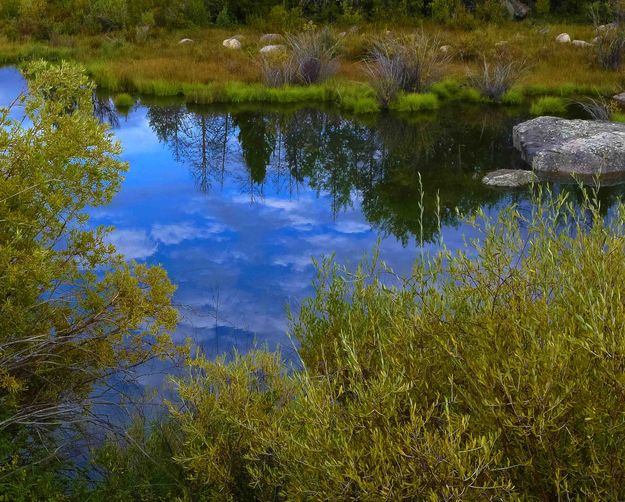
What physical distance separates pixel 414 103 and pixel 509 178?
556cm

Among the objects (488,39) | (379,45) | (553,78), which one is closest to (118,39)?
(379,45)

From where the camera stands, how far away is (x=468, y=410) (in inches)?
147

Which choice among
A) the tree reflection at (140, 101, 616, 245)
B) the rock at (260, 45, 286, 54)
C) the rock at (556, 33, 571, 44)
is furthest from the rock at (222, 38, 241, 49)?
the rock at (556, 33, 571, 44)

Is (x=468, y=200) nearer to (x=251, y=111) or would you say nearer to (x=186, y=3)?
(x=251, y=111)

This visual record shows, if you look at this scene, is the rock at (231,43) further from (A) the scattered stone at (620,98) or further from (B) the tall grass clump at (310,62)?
(A) the scattered stone at (620,98)

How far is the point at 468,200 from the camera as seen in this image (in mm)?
11234

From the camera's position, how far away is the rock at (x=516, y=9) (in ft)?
91.6

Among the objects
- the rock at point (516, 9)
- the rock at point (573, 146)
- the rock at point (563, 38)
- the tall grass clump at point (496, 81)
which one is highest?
the rock at point (516, 9)

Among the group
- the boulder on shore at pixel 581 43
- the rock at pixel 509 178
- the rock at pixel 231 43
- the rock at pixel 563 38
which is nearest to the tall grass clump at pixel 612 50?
the boulder on shore at pixel 581 43

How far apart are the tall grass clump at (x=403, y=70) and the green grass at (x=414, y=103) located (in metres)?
0.19

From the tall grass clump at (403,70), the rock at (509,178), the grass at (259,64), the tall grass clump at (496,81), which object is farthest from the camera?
the grass at (259,64)

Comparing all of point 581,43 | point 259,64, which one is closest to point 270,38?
point 259,64

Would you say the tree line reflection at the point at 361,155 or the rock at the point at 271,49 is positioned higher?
the rock at the point at 271,49

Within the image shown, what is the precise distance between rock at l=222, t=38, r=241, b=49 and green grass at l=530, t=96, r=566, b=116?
401 inches
